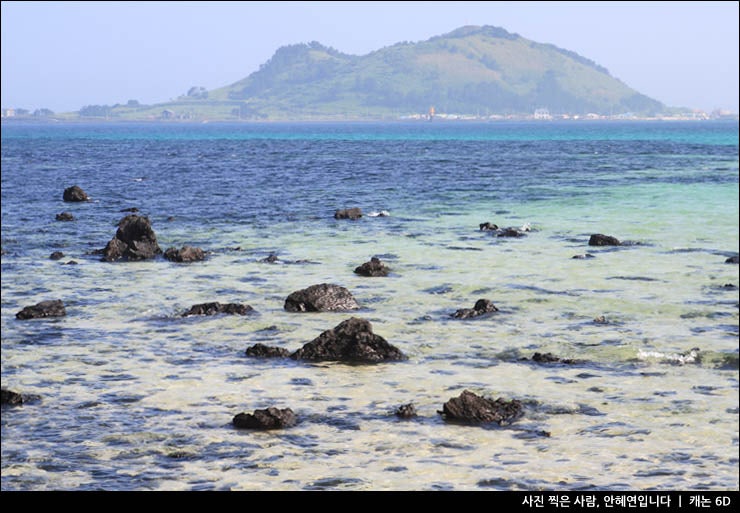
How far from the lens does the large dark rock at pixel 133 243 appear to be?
3506cm

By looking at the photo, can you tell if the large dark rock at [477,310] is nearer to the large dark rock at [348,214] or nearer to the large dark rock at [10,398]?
the large dark rock at [10,398]

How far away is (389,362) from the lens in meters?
19.8

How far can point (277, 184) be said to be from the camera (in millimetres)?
76688

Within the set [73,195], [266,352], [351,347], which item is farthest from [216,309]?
[73,195]

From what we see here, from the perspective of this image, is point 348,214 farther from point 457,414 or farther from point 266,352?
point 457,414

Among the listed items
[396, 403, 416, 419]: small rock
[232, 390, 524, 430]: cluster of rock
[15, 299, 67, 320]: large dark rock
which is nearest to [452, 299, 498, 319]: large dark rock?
[232, 390, 524, 430]: cluster of rock

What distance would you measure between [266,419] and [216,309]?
971cm

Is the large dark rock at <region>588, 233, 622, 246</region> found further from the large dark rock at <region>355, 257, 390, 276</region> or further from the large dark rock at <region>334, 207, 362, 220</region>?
the large dark rock at <region>334, 207, 362, 220</region>

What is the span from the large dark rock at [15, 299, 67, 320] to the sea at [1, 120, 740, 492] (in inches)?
11.4

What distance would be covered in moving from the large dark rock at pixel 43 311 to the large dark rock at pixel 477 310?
9787mm

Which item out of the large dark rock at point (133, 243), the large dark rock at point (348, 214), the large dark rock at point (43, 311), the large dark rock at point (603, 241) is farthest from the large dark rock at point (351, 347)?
the large dark rock at point (348, 214)

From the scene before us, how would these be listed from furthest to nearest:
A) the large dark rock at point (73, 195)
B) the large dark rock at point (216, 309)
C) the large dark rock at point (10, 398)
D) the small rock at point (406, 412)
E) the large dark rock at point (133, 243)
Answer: the large dark rock at point (73, 195)
the large dark rock at point (133, 243)
the large dark rock at point (216, 309)
the large dark rock at point (10, 398)
the small rock at point (406, 412)

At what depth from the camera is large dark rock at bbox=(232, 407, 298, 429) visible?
15391 millimetres
